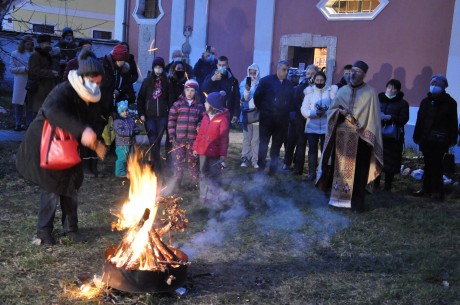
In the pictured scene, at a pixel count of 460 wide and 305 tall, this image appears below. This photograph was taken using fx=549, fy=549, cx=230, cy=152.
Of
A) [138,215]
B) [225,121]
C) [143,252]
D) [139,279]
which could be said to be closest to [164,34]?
[225,121]

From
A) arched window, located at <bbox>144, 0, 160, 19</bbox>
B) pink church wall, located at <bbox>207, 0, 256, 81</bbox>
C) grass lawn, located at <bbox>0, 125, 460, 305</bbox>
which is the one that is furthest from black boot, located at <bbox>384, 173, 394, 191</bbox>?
arched window, located at <bbox>144, 0, 160, 19</bbox>

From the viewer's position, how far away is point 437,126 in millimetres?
8578

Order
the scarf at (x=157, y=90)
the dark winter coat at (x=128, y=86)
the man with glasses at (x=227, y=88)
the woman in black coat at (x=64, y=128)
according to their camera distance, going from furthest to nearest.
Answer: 1. the man with glasses at (x=227, y=88)
2. the dark winter coat at (x=128, y=86)
3. the scarf at (x=157, y=90)
4. the woman in black coat at (x=64, y=128)

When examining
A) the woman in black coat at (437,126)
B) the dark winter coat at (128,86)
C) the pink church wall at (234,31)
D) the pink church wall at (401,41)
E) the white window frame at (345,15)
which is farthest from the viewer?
the pink church wall at (234,31)

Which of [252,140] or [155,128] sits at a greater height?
[155,128]

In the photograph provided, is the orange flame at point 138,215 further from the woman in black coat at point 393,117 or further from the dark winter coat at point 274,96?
the woman in black coat at point 393,117

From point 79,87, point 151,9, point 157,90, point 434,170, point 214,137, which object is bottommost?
point 434,170

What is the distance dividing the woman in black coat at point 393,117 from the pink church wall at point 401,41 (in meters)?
4.48

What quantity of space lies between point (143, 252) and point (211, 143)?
10.8ft

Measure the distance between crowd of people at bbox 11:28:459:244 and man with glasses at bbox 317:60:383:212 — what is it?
0.6 inches

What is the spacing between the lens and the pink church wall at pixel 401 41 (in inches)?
502

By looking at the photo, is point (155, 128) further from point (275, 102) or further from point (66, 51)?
point (66, 51)

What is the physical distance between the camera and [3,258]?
512 centimetres

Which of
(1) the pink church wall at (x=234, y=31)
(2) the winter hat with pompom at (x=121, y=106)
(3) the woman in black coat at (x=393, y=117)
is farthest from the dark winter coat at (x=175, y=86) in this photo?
(1) the pink church wall at (x=234, y=31)
